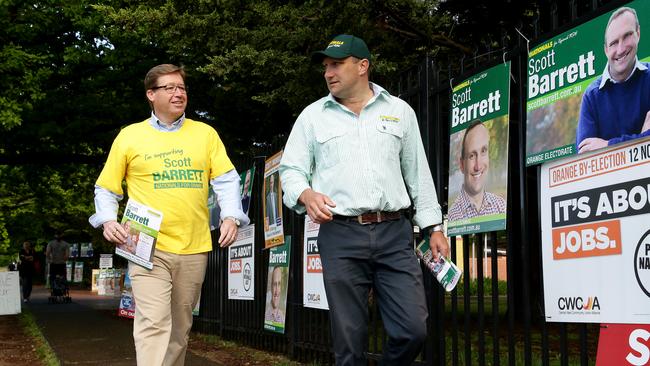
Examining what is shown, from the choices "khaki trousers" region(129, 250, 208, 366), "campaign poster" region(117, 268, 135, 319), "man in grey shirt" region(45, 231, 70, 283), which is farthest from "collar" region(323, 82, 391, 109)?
"man in grey shirt" region(45, 231, 70, 283)

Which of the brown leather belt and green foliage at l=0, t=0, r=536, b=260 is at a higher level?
green foliage at l=0, t=0, r=536, b=260

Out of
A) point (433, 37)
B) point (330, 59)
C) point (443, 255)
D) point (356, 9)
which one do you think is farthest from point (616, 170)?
point (433, 37)

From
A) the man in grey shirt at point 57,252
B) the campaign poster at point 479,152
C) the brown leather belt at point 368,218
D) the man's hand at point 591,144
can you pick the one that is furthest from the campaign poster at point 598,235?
the man in grey shirt at point 57,252

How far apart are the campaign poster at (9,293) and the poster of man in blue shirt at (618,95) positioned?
14843 millimetres

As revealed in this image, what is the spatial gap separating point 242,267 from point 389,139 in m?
5.74

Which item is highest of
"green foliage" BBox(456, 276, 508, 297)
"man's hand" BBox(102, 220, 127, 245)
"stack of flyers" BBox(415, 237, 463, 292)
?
"man's hand" BBox(102, 220, 127, 245)

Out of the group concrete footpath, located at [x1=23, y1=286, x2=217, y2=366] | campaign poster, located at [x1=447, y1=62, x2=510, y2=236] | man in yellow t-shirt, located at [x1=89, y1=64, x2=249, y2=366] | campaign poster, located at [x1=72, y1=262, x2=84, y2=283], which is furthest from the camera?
campaign poster, located at [x1=72, y1=262, x2=84, y2=283]

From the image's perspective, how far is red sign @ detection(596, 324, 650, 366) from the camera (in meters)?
3.59

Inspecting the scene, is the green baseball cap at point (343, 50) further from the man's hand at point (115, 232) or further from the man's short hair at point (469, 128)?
the man's hand at point (115, 232)

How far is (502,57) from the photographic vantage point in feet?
15.8

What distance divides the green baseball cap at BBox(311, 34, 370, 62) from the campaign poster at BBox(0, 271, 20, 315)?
46.2 feet

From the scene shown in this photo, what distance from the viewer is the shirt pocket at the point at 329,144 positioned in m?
4.07

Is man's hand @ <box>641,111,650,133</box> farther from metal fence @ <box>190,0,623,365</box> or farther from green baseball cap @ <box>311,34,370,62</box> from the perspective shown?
green baseball cap @ <box>311,34,370,62</box>

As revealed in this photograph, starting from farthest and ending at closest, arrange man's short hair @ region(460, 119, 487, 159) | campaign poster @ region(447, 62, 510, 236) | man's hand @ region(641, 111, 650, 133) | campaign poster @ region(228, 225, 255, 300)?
campaign poster @ region(228, 225, 255, 300)
man's short hair @ region(460, 119, 487, 159)
campaign poster @ region(447, 62, 510, 236)
man's hand @ region(641, 111, 650, 133)
